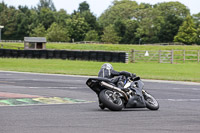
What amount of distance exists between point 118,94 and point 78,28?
11740cm

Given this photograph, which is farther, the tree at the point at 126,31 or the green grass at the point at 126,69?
the tree at the point at 126,31

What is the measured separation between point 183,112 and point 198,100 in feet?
12.8

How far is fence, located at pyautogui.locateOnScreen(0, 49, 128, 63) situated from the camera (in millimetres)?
46656

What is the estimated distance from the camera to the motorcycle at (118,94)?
11.0 m

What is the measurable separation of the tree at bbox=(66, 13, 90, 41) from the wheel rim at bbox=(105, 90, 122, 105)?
383ft

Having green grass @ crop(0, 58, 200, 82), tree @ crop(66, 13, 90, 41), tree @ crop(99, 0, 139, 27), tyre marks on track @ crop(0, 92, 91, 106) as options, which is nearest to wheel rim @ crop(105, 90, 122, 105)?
tyre marks on track @ crop(0, 92, 91, 106)

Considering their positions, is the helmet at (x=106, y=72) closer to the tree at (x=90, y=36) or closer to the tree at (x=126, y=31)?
the tree at (x=90, y=36)

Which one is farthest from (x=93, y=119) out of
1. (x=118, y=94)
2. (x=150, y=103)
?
(x=150, y=103)

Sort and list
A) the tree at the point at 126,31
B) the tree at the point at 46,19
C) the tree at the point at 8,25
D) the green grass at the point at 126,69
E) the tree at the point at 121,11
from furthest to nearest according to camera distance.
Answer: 1. the tree at the point at 121,11
2. the tree at the point at 8,25
3. the tree at the point at 46,19
4. the tree at the point at 126,31
5. the green grass at the point at 126,69

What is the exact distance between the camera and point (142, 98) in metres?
→ 11.4

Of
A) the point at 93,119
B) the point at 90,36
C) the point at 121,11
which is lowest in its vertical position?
the point at 93,119

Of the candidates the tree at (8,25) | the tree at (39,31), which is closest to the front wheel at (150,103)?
the tree at (39,31)

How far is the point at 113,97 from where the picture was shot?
1099 cm

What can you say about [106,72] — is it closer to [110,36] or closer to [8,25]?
[110,36]
